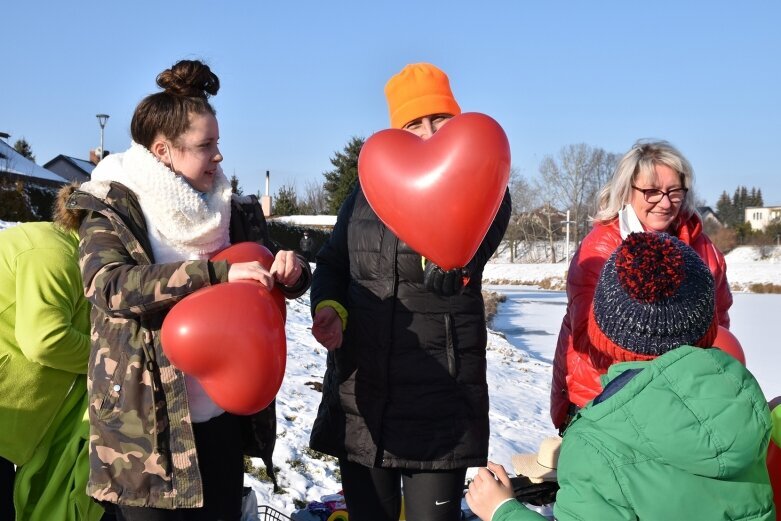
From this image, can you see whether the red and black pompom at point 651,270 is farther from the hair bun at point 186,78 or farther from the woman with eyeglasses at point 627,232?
the hair bun at point 186,78

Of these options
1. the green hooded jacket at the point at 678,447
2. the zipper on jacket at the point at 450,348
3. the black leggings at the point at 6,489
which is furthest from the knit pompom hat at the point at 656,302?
the black leggings at the point at 6,489

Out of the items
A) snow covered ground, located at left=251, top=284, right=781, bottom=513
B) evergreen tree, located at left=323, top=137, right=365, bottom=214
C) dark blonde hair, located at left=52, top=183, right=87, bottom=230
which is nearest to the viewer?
dark blonde hair, located at left=52, top=183, right=87, bottom=230

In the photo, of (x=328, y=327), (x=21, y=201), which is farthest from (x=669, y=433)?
(x=21, y=201)

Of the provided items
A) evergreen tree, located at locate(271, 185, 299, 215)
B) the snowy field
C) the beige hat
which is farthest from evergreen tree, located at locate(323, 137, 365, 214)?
the beige hat

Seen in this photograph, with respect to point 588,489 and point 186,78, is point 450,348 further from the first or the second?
point 186,78

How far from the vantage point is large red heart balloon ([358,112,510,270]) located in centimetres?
207

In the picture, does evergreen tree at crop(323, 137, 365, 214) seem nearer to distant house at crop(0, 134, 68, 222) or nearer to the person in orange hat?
distant house at crop(0, 134, 68, 222)

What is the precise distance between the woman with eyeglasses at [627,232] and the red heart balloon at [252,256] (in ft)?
3.91

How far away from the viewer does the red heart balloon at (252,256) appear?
6.86 ft

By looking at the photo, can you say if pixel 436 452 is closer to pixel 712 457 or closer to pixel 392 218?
pixel 392 218

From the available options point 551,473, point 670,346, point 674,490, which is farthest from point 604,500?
point 551,473

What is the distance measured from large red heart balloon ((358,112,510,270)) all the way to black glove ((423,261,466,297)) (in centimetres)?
4

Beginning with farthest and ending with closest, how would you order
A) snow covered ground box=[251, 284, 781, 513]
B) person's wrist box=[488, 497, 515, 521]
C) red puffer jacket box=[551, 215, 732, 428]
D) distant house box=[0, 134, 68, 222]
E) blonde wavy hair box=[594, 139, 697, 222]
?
distant house box=[0, 134, 68, 222], snow covered ground box=[251, 284, 781, 513], blonde wavy hair box=[594, 139, 697, 222], red puffer jacket box=[551, 215, 732, 428], person's wrist box=[488, 497, 515, 521]

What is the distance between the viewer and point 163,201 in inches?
82.5
